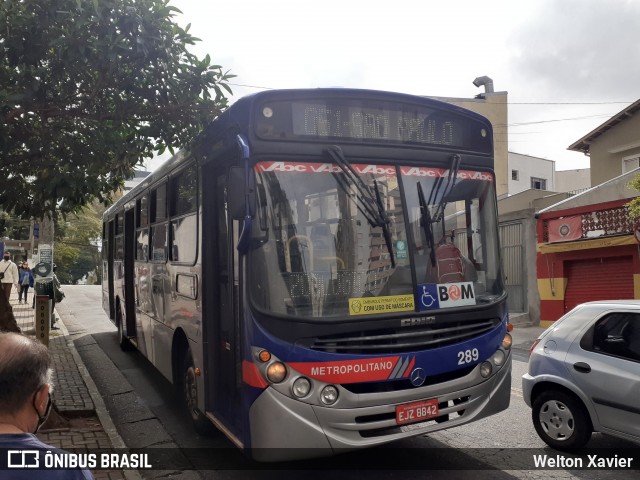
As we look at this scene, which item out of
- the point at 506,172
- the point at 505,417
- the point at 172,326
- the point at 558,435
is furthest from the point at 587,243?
the point at 506,172

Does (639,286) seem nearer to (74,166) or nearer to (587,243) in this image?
(587,243)

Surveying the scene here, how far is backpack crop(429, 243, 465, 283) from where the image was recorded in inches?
187

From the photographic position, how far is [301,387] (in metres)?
4.14

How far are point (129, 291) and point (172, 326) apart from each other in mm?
3942

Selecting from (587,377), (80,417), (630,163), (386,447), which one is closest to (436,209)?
(587,377)

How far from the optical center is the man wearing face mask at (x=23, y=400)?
173 cm

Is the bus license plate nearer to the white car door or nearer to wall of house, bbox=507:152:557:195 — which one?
the white car door

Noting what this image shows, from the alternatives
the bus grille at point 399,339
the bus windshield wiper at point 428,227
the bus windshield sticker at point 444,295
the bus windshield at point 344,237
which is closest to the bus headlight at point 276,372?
the bus grille at point 399,339

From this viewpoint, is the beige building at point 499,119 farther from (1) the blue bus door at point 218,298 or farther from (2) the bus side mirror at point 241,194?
(2) the bus side mirror at point 241,194

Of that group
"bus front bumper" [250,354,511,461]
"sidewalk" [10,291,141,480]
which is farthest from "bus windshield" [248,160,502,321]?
"sidewalk" [10,291,141,480]

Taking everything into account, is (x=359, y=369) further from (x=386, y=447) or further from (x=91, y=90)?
(x=91, y=90)

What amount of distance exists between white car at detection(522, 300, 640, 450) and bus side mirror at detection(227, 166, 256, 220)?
3395 millimetres

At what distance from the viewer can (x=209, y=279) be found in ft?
17.6

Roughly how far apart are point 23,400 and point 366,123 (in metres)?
3.52
